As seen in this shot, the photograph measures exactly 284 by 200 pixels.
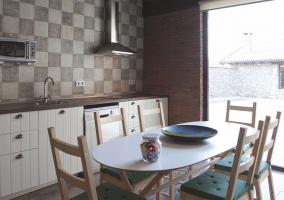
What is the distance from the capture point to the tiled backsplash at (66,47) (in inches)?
124

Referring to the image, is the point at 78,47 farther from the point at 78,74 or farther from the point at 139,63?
the point at 139,63

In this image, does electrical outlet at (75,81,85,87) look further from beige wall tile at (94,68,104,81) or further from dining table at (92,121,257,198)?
dining table at (92,121,257,198)

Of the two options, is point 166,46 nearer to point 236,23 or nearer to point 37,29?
point 236,23

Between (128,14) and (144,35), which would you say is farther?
(144,35)

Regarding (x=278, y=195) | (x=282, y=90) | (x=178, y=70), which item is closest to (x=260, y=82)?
(x=282, y=90)

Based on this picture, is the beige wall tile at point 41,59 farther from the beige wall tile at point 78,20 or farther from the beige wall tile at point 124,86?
the beige wall tile at point 124,86

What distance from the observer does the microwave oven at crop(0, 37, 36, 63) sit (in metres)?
2.92

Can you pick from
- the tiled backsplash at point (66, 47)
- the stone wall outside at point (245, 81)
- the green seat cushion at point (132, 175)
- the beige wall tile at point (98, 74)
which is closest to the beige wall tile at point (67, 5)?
the tiled backsplash at point (66, 47)

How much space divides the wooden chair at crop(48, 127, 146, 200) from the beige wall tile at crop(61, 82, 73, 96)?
216cm

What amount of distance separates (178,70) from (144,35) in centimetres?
107

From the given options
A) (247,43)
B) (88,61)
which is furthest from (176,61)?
(88,61)

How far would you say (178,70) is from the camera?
14.4 ft

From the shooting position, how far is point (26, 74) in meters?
3.26

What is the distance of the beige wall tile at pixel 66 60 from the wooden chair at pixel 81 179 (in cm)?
231
